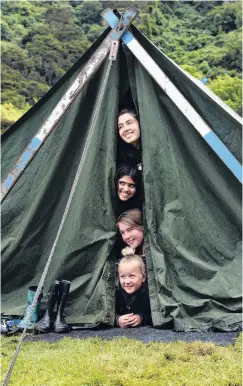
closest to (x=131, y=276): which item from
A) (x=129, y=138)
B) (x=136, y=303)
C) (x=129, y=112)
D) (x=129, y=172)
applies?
(x=136, y=303)

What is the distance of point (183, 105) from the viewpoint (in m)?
4.18

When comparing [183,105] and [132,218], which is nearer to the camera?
[183,105]

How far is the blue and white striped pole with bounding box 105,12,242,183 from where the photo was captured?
13.5 feet

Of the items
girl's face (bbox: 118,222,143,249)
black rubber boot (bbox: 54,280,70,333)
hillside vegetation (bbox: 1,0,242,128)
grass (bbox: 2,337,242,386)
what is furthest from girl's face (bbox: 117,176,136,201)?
hillside vegetation (bbox: 1,0,242,128)

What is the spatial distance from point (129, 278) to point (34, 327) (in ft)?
2.59

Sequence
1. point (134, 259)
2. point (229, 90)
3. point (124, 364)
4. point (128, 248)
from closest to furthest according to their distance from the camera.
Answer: point (124, 364) → point (134, 259) → point (128, 248) → point (229, 90)

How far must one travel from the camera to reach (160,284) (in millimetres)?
4156

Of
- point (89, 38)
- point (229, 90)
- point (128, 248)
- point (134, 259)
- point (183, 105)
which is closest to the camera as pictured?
point (183, 105)

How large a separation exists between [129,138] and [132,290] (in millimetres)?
1188

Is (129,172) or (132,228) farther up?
(129,172)

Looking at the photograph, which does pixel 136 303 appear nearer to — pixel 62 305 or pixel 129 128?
pixel 62 305

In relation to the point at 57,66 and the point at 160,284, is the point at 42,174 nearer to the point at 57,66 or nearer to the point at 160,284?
the point at 160,284

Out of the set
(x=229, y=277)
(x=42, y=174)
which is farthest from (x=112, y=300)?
(x=42, y=174)

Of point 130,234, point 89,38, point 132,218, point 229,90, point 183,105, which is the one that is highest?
point 89,38
